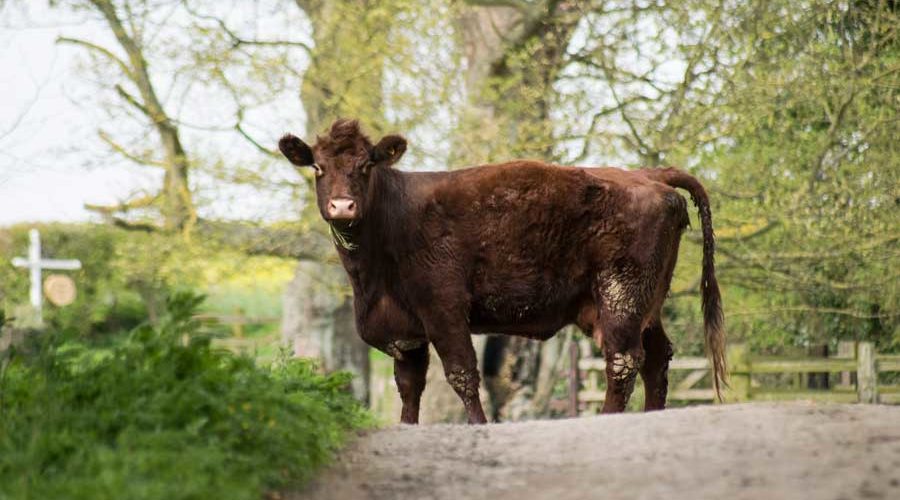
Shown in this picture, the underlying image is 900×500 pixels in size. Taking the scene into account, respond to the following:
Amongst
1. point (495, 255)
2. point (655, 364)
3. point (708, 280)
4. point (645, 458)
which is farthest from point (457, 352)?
point (645, 458)

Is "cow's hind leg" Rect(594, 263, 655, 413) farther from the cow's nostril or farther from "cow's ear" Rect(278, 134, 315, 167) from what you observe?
"cow's ear" Rect(278, 134, 315, 167)

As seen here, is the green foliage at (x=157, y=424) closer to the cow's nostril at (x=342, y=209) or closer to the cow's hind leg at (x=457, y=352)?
the cow's nostril at (x=342, y=209)

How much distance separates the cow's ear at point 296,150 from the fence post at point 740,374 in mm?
11778

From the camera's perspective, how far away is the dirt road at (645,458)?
5992 mm

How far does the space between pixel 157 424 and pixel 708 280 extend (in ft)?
17.9

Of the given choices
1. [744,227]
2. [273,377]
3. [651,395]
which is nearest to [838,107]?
[744,227]

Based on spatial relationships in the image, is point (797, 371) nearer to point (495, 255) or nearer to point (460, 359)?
point (495, 255)

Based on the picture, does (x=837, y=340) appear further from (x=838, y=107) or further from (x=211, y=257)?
(x=211, y=257)

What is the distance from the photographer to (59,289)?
30078 millimetres

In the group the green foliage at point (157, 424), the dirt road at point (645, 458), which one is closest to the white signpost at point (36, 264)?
the green foliage at point (157, 424)

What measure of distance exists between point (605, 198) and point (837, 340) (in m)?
15.2

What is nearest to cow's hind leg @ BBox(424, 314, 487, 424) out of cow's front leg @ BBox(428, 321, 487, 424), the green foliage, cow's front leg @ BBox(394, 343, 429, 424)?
cow's front leg @ BBox(428, 321, 487, 424)

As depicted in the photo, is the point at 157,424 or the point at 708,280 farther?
the point at 708,280

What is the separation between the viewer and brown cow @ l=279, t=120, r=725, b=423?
373 inches
